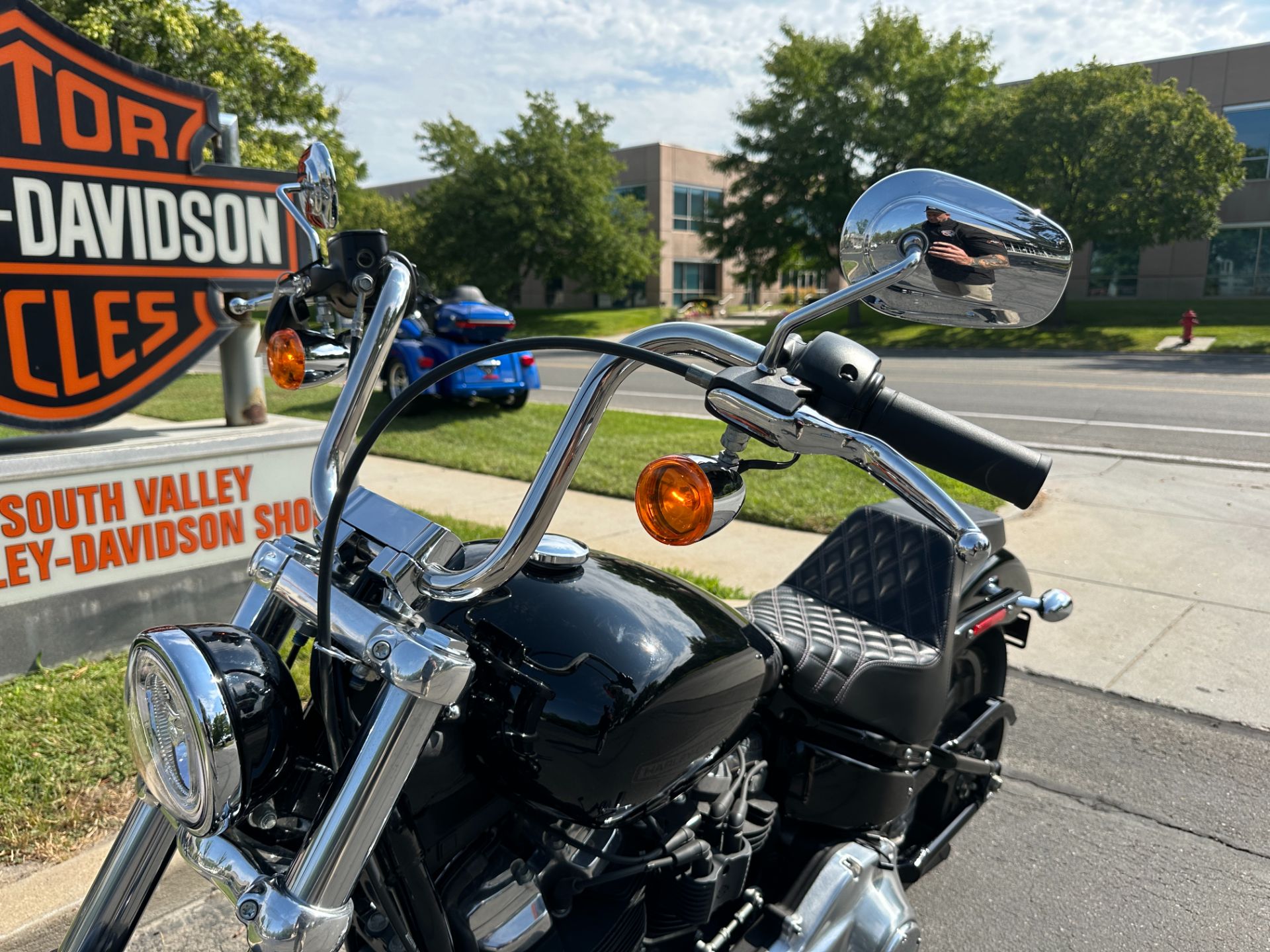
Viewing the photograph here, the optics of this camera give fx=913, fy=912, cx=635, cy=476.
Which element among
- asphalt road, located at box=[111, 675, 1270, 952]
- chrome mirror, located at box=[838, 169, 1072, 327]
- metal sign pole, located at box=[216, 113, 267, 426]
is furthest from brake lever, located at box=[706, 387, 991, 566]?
metal sign pole, located at box=[216, 113, 267, 426]

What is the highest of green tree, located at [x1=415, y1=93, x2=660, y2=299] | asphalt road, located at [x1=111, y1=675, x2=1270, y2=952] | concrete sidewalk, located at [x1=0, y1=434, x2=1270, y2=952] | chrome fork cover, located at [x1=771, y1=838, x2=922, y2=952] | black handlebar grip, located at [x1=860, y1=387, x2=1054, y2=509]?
green tree, located at [x1=415, y1=93, x2=660, y2=299]

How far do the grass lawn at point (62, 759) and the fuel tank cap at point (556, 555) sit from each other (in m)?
1.73

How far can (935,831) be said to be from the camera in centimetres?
250

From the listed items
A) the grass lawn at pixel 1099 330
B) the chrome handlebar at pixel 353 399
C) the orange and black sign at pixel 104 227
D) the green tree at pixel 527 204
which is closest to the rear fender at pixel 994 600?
the chrome handlebar at pixel 353 399

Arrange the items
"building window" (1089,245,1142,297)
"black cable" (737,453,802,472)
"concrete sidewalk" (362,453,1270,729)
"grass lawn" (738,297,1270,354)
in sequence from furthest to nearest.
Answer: "building window" (1089,245,1142,297)
"grass lawn" (738,297,1270,354)
"concrete sidewalk" (362,453,1270,729)
"black cable" (737,453,802,472)

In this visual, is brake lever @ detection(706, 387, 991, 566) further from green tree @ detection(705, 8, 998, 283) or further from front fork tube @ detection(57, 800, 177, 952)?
green tree @ detection(705, 8, 998, 283)

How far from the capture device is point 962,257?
1138 mm

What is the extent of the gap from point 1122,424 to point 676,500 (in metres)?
10.5


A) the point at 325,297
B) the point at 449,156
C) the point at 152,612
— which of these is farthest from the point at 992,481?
the point at 449,156

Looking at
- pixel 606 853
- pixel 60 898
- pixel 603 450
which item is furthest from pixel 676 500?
pixel 603 450

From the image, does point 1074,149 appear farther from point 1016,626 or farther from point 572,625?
point 572,625

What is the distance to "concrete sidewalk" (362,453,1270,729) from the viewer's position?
387 centimetres

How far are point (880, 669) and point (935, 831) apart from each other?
0.76 metres

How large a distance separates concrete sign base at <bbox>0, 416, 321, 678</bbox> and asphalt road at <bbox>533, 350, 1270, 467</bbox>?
6725mm
